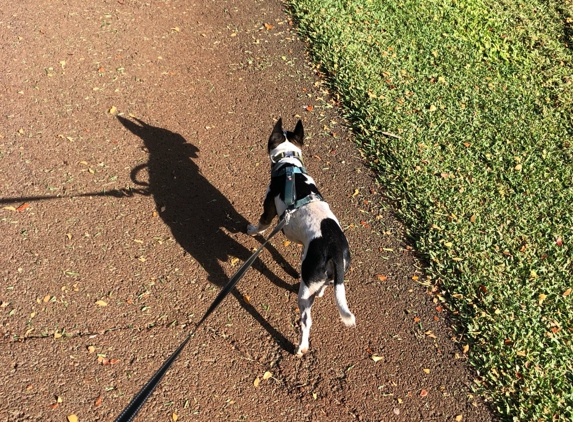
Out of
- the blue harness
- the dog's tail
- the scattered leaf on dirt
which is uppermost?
the blue harness

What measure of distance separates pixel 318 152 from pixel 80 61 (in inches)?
137

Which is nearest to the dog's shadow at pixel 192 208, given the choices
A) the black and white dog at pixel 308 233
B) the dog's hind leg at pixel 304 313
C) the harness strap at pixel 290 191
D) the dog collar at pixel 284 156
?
the dog's hind leg at pixel 304 313

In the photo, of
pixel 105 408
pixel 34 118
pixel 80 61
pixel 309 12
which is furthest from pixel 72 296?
pixel 309 12

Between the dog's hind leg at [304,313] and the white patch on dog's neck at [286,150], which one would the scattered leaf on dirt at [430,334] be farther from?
the white patch on dog's neck at [286,150]

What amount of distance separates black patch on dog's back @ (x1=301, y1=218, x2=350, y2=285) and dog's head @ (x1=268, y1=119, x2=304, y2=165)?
3.74ft

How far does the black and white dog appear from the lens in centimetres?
390

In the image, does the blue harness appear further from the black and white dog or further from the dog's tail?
the dog's tail

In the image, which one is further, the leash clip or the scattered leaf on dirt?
the scattered leaf on dirt

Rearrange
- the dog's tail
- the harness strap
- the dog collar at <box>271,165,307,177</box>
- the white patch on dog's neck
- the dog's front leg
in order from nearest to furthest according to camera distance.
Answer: the dog's tail < the harness strap < the dog collar at <box>271,165,307,177</box> < the dog's front leg < the white patch on dog's neck

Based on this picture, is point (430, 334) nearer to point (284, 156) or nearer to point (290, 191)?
point (290, 191)

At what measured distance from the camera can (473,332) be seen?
477 centimetres

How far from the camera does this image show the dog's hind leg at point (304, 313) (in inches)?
160

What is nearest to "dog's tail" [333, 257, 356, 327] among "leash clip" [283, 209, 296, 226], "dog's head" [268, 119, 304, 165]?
"leash clip" [283, 209, 296, 226]

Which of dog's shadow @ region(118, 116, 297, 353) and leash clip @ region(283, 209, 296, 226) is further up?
leash clip @ region(283, 209, 296, 226)
